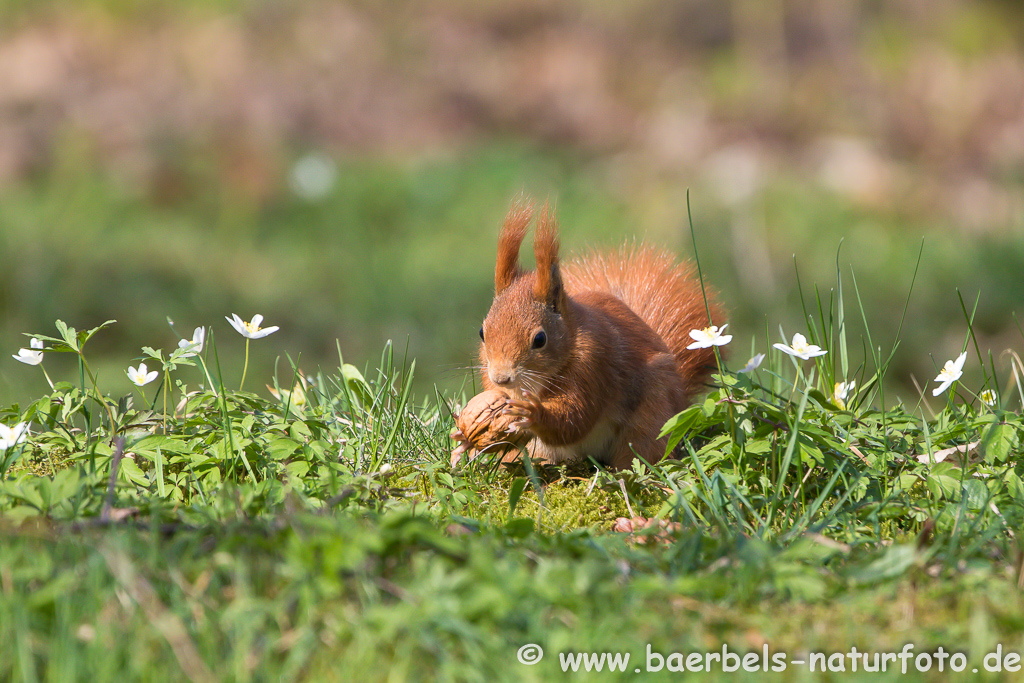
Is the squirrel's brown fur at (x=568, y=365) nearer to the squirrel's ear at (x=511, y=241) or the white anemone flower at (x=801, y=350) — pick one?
the squirrel's ear at (x=511, y=241)

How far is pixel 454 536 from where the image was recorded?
60.5 inches

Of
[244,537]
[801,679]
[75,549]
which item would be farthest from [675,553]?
[75,549]

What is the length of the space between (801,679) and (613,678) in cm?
26

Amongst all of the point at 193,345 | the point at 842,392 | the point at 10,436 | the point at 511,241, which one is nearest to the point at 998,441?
the point at 842,392

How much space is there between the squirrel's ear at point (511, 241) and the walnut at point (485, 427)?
1.08ft

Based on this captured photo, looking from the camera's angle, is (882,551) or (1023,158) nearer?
(882,551)

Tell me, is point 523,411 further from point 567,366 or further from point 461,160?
point 461,160

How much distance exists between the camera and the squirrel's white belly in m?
2.13

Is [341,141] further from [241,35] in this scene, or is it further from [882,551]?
[882,551]

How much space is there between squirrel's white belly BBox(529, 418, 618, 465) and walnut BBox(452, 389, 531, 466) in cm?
12

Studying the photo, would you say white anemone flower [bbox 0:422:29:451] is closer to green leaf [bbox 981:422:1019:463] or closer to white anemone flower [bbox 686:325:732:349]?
white anemone flower [bbox 686:325:732:349]

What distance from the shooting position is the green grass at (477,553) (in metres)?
1.19

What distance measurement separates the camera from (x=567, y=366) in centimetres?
210

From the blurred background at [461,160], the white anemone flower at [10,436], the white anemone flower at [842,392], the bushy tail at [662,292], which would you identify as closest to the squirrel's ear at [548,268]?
the bushy tail at [662,292]
